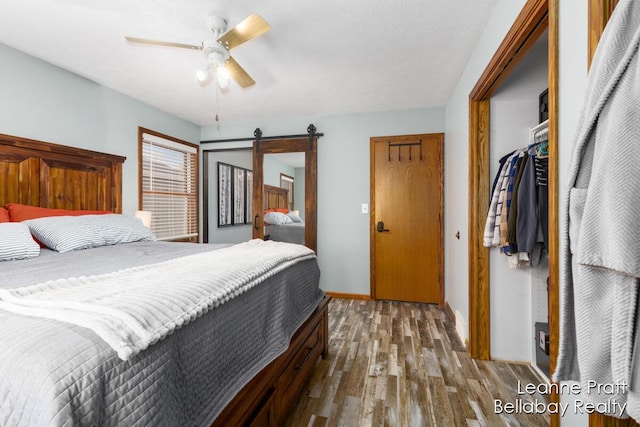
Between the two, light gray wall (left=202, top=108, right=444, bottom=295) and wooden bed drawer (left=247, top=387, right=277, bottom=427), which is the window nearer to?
light gray wall (left=202, top=108, right=444, bottom=295)

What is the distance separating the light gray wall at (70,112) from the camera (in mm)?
2320

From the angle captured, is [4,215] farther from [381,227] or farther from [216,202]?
[381,227]

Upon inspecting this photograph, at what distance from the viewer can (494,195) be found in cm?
212

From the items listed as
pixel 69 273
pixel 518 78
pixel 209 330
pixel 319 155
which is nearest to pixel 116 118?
pixel 319 155

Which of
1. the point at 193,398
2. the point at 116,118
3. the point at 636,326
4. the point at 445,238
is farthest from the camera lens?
the point at 445,238

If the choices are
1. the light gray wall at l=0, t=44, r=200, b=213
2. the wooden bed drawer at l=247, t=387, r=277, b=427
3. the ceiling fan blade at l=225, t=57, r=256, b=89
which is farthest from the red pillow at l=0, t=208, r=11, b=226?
the wooden bed drawer at l=247, t=387, r=277, b=427

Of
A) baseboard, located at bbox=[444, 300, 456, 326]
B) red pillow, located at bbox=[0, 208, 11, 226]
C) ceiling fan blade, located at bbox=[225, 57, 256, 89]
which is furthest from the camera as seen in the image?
baseboard, located at bbox=[444, 300, 456, 326]

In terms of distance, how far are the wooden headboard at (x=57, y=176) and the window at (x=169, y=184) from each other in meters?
0.41

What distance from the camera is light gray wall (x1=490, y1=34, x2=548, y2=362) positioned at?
7.20ft

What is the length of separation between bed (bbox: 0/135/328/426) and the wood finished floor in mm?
178

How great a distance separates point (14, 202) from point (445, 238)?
4.07 meters

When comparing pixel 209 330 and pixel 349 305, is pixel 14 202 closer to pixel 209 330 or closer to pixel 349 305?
pixel 209 330

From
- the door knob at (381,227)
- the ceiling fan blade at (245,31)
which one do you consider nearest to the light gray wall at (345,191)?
the door knob at (381,227)

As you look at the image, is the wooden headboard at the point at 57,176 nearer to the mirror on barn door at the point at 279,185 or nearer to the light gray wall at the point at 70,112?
the light gray wall at the point at 70,112
